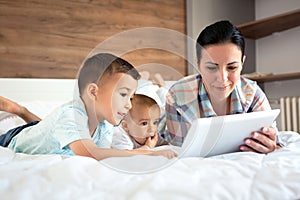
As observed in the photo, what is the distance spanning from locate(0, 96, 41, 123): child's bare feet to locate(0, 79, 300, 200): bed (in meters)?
0.87

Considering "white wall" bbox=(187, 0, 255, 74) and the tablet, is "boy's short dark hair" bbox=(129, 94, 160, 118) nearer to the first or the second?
the tablet

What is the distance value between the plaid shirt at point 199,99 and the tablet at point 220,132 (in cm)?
18

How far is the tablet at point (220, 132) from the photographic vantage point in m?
0.83

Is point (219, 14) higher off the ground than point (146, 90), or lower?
higher

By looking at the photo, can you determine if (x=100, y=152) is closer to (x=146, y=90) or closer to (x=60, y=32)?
(x=146, y=90)

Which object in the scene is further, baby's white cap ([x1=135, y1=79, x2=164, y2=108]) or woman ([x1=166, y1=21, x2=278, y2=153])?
woman ([x1=166, y1=21, x2=278, y2=153])

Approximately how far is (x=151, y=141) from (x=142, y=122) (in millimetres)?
125

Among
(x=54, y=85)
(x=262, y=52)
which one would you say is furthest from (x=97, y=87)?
(x=262, y=52)

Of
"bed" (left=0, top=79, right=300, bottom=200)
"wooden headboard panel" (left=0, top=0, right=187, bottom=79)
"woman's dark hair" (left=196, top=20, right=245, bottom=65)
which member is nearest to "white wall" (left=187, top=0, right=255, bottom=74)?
"wooden headboard panel" (left=0, top=0, right=187, bottom=79)

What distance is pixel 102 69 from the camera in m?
0.95

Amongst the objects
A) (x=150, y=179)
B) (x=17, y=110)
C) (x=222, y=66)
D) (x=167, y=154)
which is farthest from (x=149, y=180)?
(x=17, y=110)

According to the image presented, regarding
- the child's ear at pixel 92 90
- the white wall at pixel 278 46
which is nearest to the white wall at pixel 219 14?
the white wall at pixel 278 46

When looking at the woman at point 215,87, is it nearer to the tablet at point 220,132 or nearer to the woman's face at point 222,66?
the woman's face at point 222,66

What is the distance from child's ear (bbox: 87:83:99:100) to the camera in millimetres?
932
